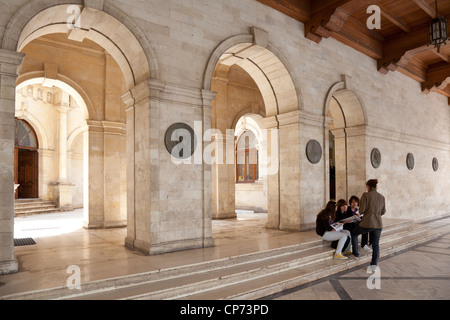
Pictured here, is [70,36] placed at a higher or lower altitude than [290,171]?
higher

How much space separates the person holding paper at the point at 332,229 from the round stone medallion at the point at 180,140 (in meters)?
2.70

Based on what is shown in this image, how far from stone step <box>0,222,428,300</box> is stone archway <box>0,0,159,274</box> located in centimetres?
137

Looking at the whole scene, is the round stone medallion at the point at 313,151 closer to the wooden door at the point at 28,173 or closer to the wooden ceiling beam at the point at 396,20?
the wooden ceiling beam at the point at 396,20

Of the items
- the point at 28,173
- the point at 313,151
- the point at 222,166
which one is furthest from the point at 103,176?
the point at 28,173

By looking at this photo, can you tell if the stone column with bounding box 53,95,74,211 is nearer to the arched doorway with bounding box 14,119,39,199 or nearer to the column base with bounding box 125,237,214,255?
the arched doorway with bounding box 14,119,39,199

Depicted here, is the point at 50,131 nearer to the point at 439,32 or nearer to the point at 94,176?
the point at 94,176

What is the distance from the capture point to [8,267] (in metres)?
4.34

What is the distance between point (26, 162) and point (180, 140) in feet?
40.8

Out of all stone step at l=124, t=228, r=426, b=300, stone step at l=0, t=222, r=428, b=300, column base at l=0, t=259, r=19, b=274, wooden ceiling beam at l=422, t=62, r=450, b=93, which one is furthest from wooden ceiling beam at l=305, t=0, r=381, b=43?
column base at l=0, t=259, r=19, b=274

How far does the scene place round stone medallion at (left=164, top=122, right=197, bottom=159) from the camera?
588 centimetres

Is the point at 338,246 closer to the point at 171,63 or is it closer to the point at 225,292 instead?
the point at 225,292

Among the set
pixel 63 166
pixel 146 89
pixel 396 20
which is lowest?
pixel 63 166

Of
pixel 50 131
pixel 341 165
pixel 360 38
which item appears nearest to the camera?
pixel 360 38

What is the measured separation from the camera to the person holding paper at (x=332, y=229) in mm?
6012
